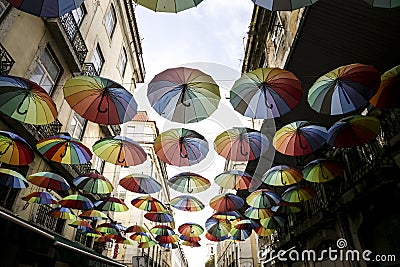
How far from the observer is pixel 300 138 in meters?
6.62

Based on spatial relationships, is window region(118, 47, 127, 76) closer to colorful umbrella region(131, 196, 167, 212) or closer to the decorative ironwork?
the decorative ironwork

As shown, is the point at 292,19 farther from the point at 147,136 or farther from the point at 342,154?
the point at 147,136

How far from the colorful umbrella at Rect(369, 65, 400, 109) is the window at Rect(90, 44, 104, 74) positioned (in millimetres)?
13787

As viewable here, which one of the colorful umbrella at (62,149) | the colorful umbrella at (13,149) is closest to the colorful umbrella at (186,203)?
the colorful umbrella at (62,149)

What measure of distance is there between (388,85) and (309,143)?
210 centimetres

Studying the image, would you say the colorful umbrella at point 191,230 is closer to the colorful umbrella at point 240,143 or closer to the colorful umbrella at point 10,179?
the colorful umbrella at point 240,143

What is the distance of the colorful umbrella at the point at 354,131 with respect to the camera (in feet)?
19.5

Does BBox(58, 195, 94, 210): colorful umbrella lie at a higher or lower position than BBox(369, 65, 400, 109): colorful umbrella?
lower

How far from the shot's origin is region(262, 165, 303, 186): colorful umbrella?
8117 millimetres

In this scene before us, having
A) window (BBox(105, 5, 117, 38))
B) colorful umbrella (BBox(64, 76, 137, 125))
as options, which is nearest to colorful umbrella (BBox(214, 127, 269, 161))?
colorful umbrella (BBox(64, 76, 137, 125))

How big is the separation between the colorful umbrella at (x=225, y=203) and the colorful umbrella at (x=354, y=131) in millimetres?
5097

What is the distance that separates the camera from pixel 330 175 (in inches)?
296

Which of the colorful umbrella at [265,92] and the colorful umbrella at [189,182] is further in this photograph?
the colorful umbrella at [189,182]

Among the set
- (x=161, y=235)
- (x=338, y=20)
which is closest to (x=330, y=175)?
(x=338, y=20)
